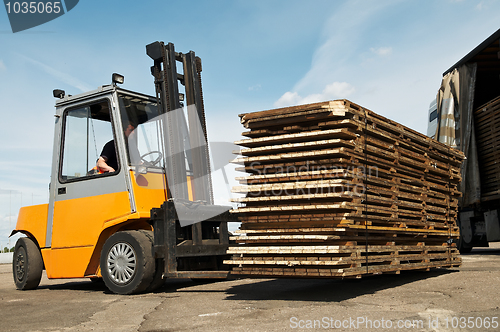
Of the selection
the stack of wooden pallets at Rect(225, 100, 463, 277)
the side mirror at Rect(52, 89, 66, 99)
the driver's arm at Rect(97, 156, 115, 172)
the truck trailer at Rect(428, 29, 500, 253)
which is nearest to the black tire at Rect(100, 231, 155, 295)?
the driver's arm at Rect(97, 156, 115, 172)

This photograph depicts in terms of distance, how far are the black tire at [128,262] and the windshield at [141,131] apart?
0.99 m

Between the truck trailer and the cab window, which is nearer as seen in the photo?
the cab window

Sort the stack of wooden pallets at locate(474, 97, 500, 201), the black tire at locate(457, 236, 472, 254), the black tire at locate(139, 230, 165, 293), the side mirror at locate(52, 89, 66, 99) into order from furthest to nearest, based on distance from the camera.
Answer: the black tire at locate(457, 236, 472, 254), the stack of wooden pallets at locate(474, 97, 500, 201), the side mirror at locate(52, 89, 66, 99), the black tire at locate(139, 230, 165, 293)

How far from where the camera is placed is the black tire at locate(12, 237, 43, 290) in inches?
288

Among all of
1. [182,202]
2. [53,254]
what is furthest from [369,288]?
[53,254]

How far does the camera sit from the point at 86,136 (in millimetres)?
6727

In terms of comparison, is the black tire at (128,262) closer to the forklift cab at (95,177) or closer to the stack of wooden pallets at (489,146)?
the forklift cab at (95,177)

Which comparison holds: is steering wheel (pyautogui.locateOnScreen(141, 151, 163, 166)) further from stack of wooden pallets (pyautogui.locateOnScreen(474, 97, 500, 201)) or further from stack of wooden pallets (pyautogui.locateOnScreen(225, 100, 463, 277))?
stack of wooden pallets (pyautogui.locateOnScreen(474, 97, 500, 201))

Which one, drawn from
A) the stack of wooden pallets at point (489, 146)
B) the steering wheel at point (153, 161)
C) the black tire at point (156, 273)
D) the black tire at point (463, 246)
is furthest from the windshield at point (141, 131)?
the black tire at point (463, 246)

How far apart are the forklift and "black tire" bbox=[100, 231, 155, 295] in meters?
0.01

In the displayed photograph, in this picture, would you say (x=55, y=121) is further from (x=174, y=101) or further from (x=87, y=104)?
(x=174, y=101)

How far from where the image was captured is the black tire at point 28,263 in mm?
7324

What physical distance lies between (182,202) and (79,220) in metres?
1.57

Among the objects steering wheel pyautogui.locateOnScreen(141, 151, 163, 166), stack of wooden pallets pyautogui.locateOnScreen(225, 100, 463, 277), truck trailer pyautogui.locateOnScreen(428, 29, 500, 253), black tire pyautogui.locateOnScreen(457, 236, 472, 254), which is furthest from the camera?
black tire pyautogui.locateOnScreen(457, 236, 472, 254)
